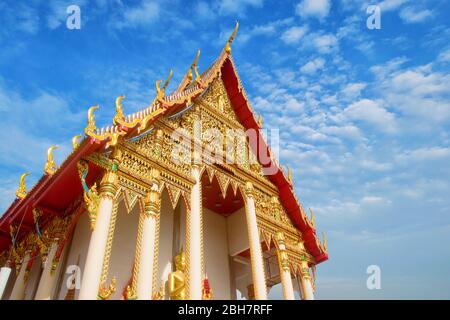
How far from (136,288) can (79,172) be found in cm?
244

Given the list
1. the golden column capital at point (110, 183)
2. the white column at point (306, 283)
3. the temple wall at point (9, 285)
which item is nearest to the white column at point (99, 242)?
the golden column capital at point (110, 183)

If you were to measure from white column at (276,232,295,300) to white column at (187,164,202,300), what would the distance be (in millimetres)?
3150

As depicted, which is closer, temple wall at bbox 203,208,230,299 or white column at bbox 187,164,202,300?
white column at bbox 187,164,202,300

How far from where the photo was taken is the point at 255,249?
353 inches

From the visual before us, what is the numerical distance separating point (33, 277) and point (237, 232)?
18.8 feet

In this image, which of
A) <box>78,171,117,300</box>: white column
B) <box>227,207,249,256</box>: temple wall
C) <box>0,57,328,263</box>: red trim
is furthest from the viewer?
<box>227,207,249,256</box>: temple wall

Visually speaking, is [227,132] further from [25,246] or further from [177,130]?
[25,246]

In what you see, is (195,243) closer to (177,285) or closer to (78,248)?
(177,285)

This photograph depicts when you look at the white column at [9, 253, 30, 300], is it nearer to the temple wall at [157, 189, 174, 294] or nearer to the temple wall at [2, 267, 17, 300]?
the temple wall at [2, 267, 17, 300]

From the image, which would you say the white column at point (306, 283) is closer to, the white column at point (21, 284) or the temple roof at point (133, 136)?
the temple roof at point (133, 136)

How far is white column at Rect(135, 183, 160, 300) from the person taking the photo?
6.37 m

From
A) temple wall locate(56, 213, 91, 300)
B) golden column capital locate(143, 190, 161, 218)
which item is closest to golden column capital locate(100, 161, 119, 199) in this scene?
golden column capital locate(143, 190, 161, 218)

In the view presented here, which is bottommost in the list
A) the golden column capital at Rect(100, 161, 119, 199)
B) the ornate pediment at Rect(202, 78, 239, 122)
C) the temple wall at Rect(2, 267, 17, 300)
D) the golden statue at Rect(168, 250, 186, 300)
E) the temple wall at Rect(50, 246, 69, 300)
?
the golden statue at Rect(168, 250, 186, 300)

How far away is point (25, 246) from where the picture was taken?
31.1 feet
